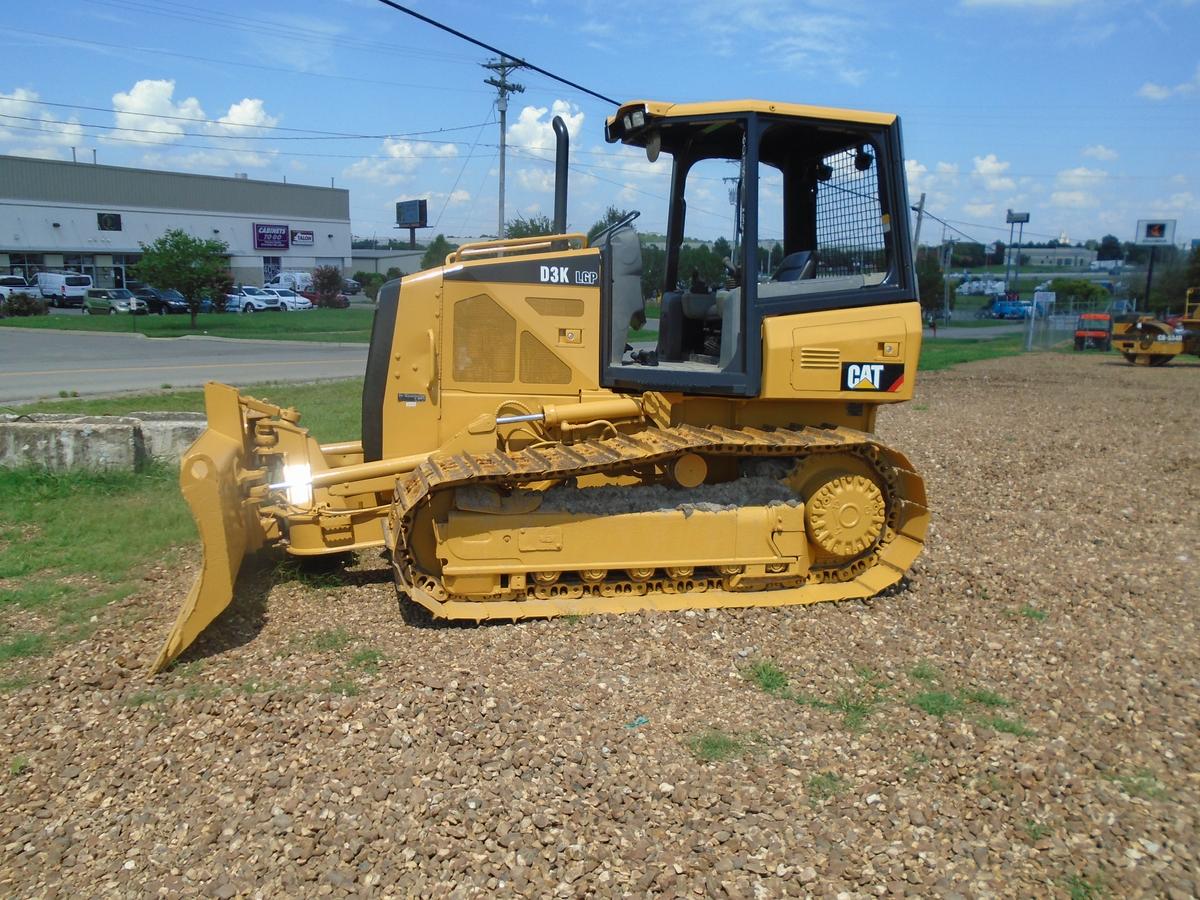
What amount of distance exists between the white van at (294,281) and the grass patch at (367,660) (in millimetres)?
61955

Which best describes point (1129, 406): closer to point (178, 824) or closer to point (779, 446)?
point (779, 446)

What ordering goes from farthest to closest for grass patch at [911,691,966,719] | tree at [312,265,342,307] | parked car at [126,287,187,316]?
tree at [312,265,342,307] < parked car at [126,287,187,316] < grass patch at [911,691,966,719]

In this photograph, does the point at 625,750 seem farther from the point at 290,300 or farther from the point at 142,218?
the point at 142,218

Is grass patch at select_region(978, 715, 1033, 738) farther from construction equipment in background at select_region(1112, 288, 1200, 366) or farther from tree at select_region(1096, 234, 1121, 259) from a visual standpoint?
tree at select_region(1096, 234, 1121, 259)

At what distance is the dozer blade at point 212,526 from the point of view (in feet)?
17.0

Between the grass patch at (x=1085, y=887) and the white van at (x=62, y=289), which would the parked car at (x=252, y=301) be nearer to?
the white van at (x=62, y=289)

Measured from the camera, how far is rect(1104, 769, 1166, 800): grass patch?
393 cm

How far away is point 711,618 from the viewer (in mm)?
5938

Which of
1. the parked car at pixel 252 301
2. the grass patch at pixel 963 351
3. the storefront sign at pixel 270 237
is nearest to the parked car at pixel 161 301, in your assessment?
the parked car at pixel 252 301

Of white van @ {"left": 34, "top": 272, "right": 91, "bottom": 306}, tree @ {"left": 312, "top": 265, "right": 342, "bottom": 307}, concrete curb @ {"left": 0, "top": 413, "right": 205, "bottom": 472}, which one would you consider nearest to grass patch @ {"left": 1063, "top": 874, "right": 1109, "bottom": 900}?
concrete curb @ {"left": 0, "top": 413, "right": 205, "bottom": 472}

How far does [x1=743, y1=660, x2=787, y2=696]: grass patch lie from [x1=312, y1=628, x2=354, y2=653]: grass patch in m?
2.34

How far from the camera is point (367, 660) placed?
17.2 ft

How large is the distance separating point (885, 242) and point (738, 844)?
4.31m

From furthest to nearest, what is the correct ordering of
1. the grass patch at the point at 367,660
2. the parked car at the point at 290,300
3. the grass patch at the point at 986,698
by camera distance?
the parked car at the point at 290,300 → the grass patch at the point at 367,660 → the grass patch at the point at 986,698
